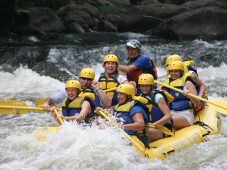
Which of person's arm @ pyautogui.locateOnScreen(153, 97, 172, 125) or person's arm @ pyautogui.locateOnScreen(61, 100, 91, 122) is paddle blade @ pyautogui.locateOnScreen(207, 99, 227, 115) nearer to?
person's arm @ pyautogui.locateOnScreen(153, 97, 172, 125)

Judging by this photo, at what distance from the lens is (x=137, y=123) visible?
5586 mm

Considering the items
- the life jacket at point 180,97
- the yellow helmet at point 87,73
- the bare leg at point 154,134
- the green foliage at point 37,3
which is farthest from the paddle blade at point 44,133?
the green foliage at point 37,3

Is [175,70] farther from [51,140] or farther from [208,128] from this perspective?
[51,140]

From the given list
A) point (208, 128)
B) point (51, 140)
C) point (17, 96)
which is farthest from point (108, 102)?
point (17, 96)

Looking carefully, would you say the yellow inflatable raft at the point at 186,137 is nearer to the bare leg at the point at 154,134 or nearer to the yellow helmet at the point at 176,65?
the bare leg at the point at 154,134

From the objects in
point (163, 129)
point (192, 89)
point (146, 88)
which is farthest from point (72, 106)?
point (192, 89)

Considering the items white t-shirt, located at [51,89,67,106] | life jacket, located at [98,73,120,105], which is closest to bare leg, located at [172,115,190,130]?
life jacket, located at [98,73,120,105]

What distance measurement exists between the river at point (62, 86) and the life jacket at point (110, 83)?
923 mm

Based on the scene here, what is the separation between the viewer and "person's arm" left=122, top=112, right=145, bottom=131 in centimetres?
558

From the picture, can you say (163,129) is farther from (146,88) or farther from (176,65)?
(176,65)

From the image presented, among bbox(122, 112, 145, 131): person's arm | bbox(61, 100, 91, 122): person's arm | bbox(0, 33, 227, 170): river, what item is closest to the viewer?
bbox(122, 112, 145, 131): person's arm

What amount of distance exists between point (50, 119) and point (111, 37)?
10.3m

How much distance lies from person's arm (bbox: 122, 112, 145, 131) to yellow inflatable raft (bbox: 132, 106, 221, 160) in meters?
0.20

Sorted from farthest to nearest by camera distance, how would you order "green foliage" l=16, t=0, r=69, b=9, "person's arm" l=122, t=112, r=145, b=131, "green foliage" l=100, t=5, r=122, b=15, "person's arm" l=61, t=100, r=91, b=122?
"green foliage" l=100, t=5, r=122, b=15
"green foliage" l=16, t=0, r=69, b=9
"person's arm" l=61, t=100, r=91, b=122
"person's arm" l=122, t=112, r=145, b=131
